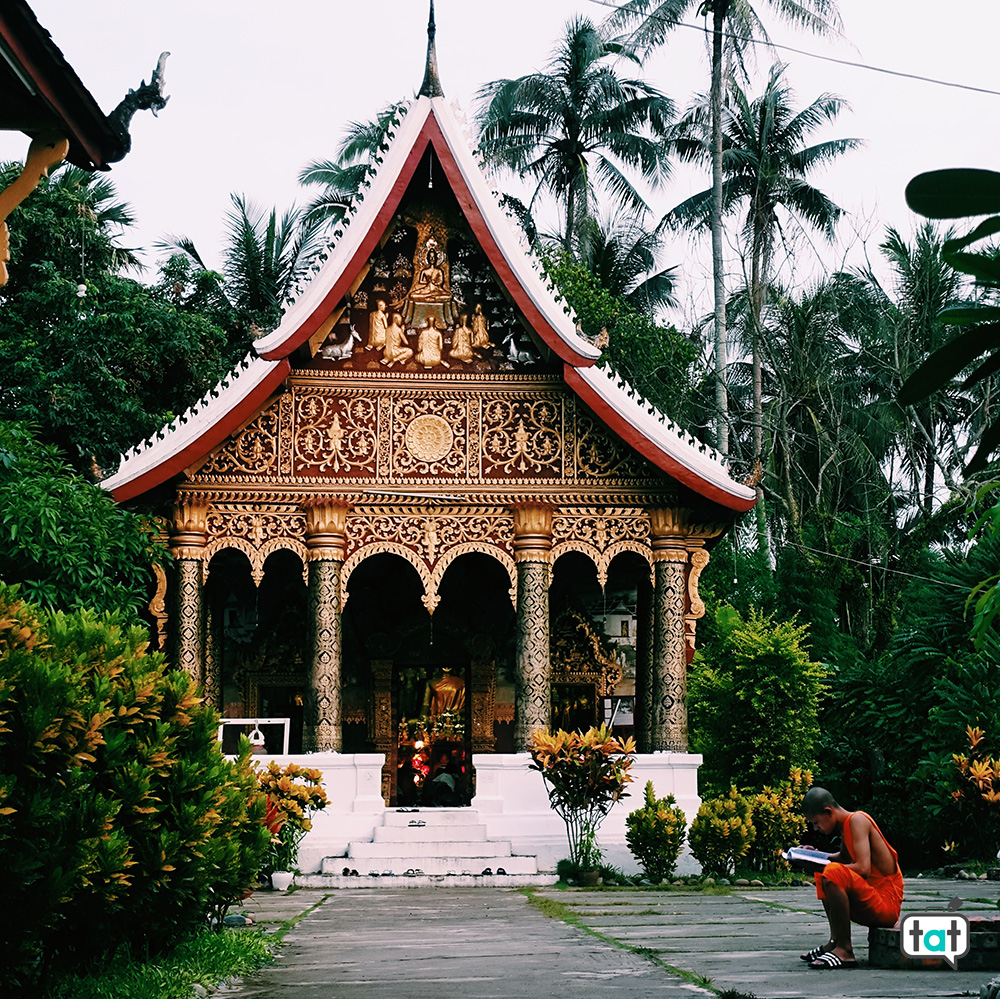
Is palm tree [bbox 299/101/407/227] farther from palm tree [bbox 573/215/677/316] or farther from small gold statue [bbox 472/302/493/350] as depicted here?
small gold statue [bbox 472/302/493/350]

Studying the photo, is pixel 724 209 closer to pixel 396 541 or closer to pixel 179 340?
pixel 179 340

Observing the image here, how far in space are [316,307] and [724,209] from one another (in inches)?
761

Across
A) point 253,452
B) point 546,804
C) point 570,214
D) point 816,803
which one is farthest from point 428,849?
point 570,214

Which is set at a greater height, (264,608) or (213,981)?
(264,608)

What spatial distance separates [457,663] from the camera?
1798 centimetres

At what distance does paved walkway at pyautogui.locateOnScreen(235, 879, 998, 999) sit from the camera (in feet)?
18.6

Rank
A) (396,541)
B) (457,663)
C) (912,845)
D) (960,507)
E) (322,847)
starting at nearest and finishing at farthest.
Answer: (322,847) → (396,541) → (457,663) → (912,845) → (960,507)

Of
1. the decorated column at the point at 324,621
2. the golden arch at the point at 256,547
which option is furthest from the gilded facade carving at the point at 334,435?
the golden arch at the point at 256,547

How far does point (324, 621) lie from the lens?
14578mm

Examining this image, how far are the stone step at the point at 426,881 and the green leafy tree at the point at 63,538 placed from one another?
3359 millimetres

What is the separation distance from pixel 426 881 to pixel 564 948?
5.91 m

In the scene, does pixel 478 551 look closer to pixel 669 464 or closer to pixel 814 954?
pixel 669 464

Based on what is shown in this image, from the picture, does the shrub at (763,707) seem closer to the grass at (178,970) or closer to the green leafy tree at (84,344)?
the green leafy tree at (84,344)

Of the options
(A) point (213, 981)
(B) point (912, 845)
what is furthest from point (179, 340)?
(A) point (213, 981)
